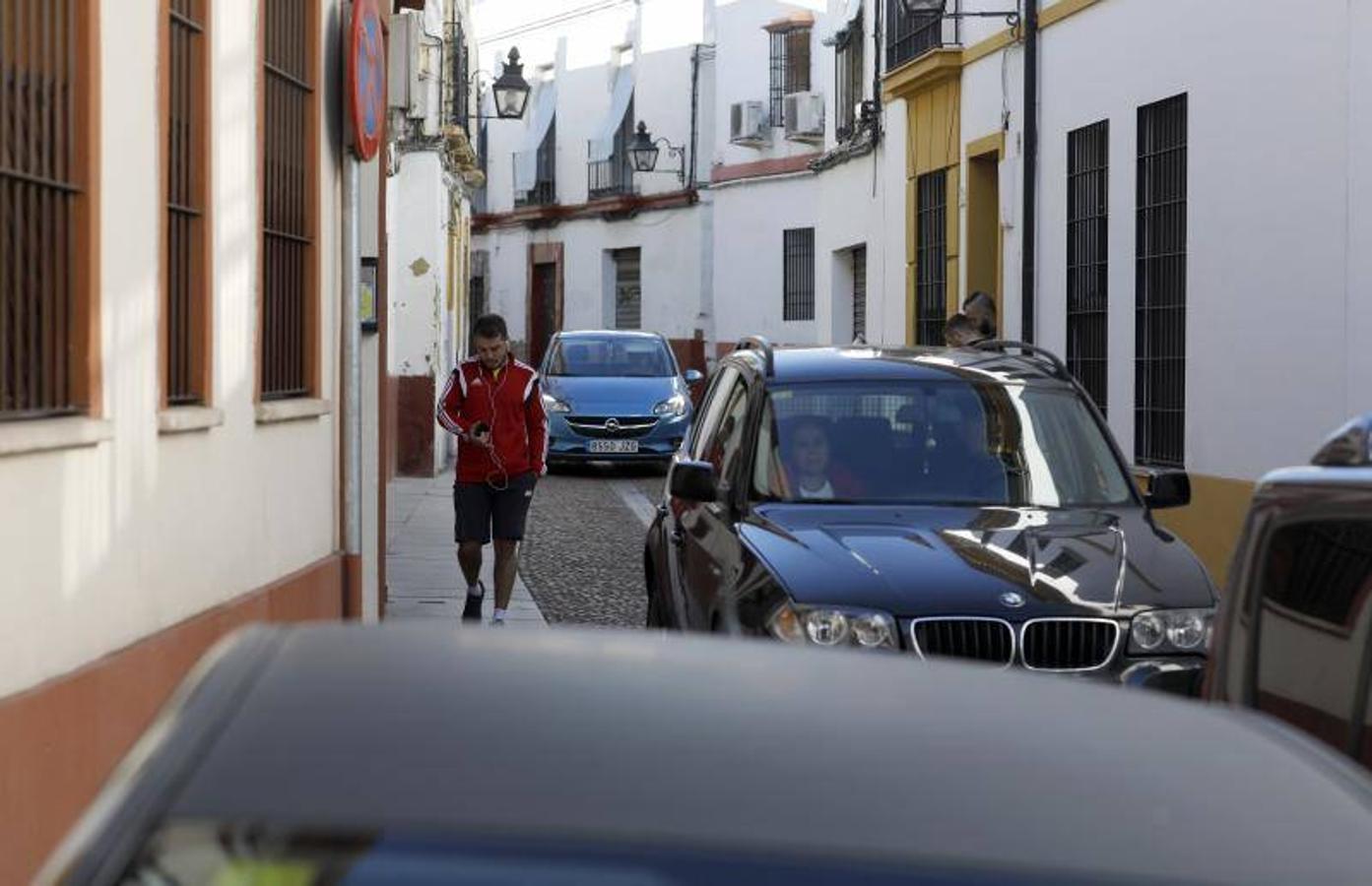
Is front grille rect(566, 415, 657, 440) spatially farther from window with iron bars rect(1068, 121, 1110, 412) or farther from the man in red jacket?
the man in red jacket

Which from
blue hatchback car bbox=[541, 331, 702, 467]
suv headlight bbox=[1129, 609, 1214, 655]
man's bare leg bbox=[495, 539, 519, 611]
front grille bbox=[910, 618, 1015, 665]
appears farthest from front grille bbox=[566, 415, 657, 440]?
front grille bbox=[910, 618, 1015, 665]

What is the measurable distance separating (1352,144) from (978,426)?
5.00m

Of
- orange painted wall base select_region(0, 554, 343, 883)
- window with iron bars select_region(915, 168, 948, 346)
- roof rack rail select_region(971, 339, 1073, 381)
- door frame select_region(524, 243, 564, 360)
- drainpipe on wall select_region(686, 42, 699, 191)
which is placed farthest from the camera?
door frame select_region(524, 243, 564, 360)

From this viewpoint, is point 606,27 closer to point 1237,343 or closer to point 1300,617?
point 1237,343

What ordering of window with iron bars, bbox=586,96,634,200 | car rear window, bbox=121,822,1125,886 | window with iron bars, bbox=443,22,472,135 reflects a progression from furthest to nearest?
window with iron bars, bbox=586,96,634,200, window with iron bars, bbox=443,22,472,135, car rear window, bbox=121,822,1125,886

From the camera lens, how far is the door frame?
48000 millimetres

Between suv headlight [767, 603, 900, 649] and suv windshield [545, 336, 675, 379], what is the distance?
769 inches

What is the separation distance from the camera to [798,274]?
1463 inches

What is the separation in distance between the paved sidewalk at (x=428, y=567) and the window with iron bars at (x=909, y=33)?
6.12m

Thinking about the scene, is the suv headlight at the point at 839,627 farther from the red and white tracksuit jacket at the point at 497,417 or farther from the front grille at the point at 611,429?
the front grille at the point at 611,429

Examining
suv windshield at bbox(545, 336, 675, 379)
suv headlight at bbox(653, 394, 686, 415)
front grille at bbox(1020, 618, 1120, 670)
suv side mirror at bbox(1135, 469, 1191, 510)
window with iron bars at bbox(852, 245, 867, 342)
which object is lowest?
front grille at bbox(1020, 618, 1120, 670)

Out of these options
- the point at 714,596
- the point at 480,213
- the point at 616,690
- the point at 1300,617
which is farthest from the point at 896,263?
the point at 480,213

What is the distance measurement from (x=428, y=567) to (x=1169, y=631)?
9735 millimetres

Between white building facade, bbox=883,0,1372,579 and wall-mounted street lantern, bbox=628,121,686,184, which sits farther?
wall-mounted street lantern, bbox=628,121,686,184
